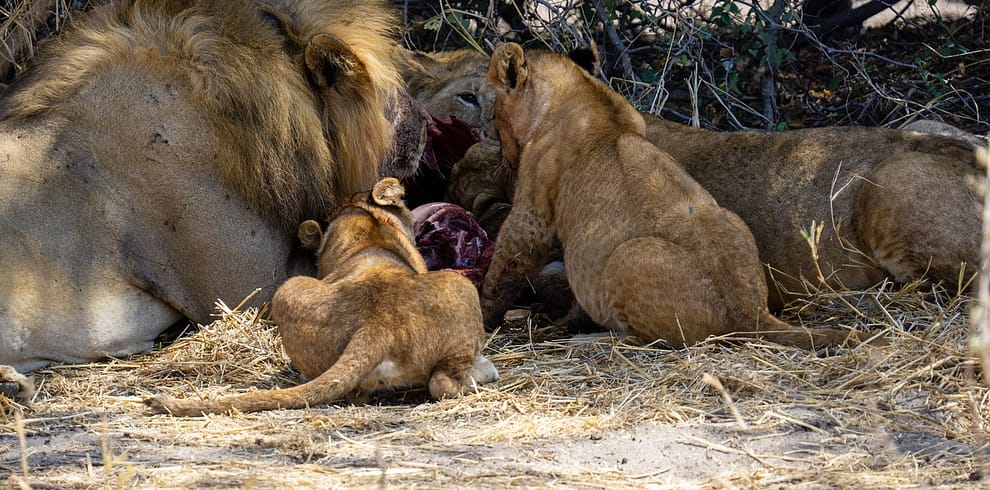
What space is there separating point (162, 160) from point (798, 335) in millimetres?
2430

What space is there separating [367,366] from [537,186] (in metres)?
1.50

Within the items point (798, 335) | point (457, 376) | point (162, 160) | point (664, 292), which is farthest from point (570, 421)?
point (162, 160)

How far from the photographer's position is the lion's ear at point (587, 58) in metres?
5.73

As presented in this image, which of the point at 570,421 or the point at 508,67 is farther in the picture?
the point at 508,67

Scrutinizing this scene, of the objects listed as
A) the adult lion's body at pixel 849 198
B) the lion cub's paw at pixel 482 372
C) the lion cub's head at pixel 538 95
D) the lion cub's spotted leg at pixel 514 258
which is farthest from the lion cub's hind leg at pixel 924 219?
the lion cub's paw at pixel 482 372

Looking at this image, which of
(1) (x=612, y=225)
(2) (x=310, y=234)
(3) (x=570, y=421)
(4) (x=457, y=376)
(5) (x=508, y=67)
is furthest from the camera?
(5) (x=508, y=67)

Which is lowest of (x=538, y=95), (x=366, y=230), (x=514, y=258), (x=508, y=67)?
(x=514, y=258)

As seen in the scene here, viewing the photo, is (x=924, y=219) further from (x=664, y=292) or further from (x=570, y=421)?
(x=570, y=421)

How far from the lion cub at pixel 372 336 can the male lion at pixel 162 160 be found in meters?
0.63

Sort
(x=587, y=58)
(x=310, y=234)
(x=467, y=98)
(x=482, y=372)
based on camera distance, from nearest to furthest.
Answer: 1. (x=482, y=372)
2. (x=310, y=234)
3. (x=587, y=58)
4. (x=467, y=98)

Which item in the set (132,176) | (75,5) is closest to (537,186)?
(132,176)

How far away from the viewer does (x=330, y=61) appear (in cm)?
507

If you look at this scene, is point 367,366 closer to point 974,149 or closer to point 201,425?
point 201,425

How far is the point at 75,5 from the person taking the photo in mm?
6832
